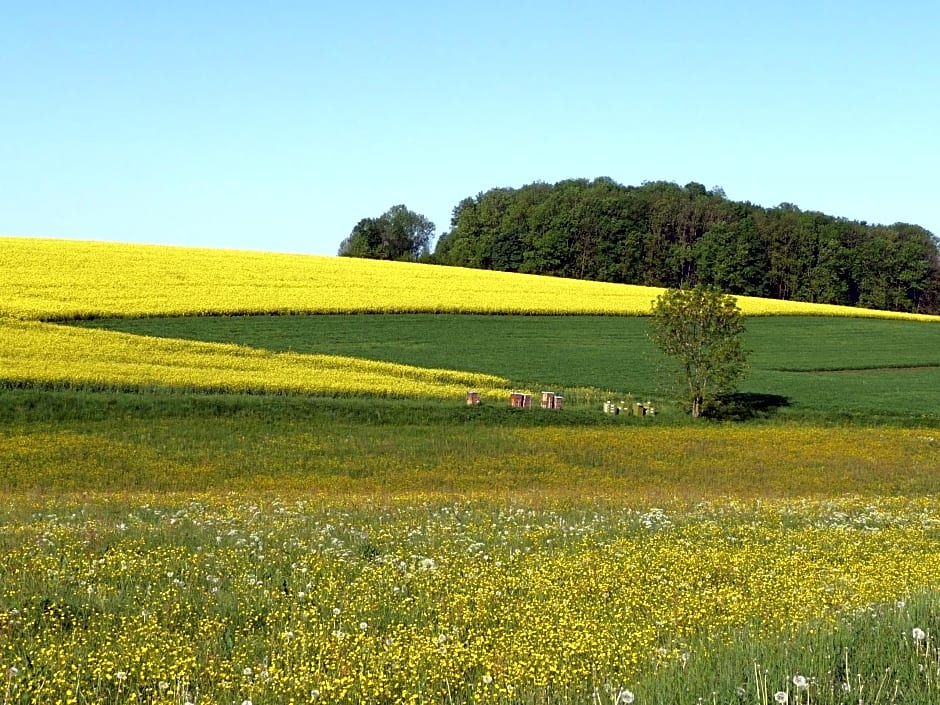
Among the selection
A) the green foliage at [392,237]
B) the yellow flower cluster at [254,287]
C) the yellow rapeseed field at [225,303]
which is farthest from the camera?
the green foliage at [392,237]

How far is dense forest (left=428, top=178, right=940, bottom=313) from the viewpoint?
117 metres

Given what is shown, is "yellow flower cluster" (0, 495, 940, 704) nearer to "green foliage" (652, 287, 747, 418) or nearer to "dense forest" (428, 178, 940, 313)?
"green foliage" (652, 287, 747, 418)

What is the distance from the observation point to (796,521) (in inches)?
539

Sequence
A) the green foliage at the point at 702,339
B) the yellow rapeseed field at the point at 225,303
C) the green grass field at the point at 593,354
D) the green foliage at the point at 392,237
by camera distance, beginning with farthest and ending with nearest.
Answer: the green foliage at the point at 392,237
the green grass field at the point at 593,354
the green foliage at the point at 702,339
the yellow rapeseed field at the point at 225,303

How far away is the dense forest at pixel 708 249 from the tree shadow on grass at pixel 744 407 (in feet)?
244

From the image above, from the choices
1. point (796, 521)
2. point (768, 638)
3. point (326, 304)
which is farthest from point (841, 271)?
point (768, 638)

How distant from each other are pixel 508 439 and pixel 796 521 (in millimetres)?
17307

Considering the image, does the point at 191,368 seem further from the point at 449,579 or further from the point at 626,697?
the point at 626,697

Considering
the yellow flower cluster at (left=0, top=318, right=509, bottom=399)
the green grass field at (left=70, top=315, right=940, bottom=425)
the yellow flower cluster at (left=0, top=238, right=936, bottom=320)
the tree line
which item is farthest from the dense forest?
the yellow flower cluster at (left=0, top=318, right=509, bottom=399)

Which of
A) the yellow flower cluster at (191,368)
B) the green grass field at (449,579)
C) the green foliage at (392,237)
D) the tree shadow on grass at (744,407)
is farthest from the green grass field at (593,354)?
the green foliage at (392,237)

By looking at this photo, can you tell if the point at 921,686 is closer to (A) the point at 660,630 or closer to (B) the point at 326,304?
(A) the point at 660,630

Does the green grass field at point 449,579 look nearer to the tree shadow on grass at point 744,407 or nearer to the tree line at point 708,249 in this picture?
the tree shadow on grass at point 744,407

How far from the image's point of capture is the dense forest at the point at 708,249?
117 meters

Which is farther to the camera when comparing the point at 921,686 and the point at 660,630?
the point at 660,630
